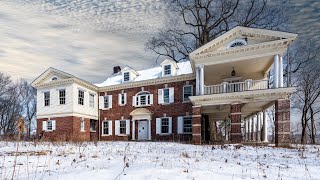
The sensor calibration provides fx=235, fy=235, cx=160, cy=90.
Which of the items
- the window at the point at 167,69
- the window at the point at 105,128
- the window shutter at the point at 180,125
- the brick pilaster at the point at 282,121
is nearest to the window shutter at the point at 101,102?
the window at the point at 105,128

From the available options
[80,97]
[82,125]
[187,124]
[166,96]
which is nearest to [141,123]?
[166,96]

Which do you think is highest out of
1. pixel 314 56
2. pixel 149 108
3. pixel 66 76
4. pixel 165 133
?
pixel 314 56

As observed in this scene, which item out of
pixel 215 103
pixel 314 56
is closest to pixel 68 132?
pixel 215 103

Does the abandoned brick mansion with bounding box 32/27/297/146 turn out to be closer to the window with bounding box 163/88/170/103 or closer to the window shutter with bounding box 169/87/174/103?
the window with bounding box 163/88/170/103

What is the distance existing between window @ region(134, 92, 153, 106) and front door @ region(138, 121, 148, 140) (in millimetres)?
2127

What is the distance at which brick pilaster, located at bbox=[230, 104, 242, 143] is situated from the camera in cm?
1744

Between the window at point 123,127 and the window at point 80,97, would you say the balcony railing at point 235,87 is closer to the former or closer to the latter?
the window at point 123,127

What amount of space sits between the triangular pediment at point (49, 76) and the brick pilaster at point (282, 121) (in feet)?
68.1

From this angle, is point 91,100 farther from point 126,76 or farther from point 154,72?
point 154,72

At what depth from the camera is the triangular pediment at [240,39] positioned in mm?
17297

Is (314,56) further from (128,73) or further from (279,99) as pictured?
(128,73)

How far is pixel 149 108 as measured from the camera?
1009 inches

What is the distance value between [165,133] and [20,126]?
820 inches

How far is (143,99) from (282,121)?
14.4m
